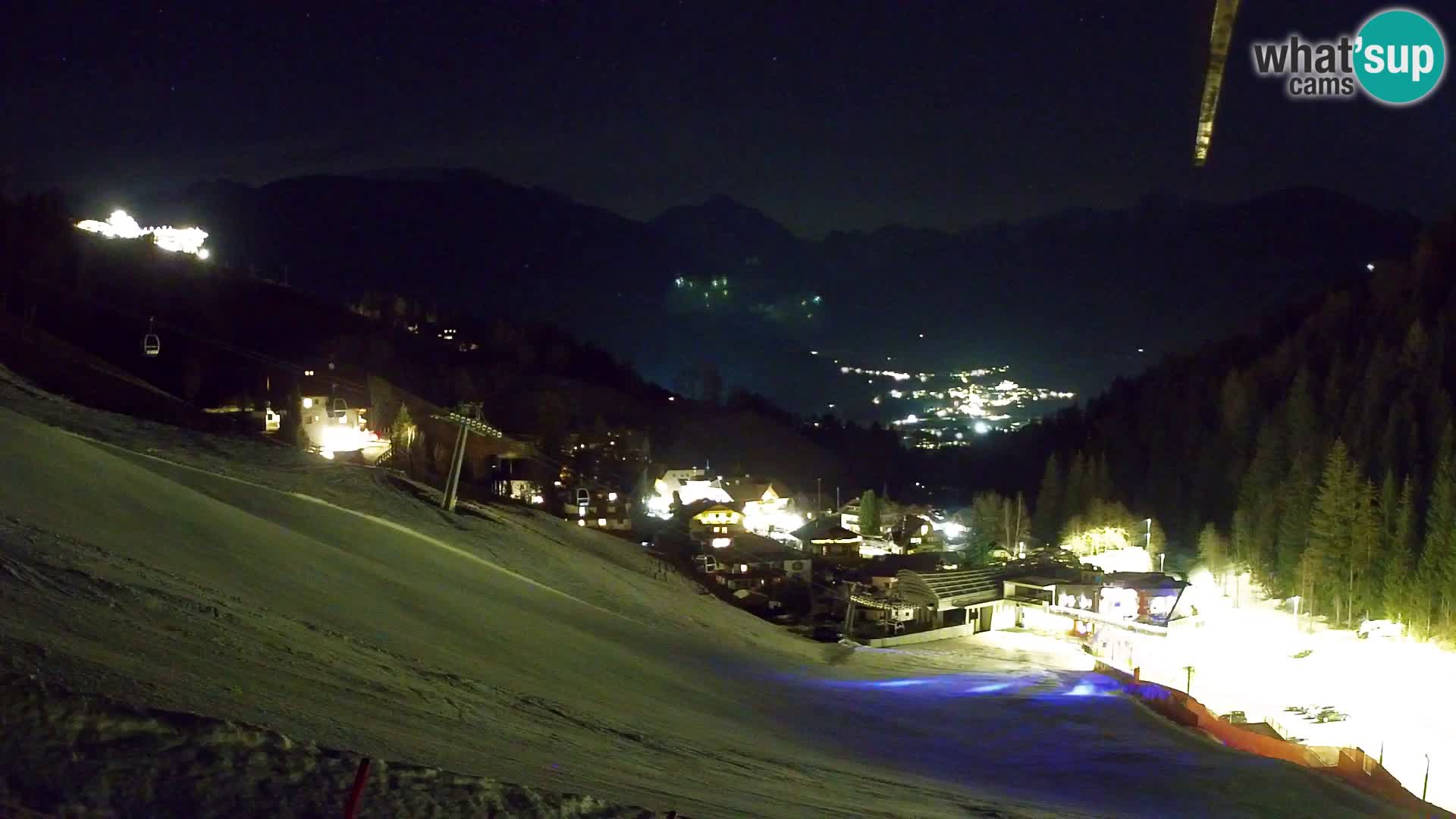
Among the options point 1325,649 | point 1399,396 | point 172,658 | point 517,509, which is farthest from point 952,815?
point 1399,396

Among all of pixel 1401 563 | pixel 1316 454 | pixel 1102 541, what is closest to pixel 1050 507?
Result: pixel 1102 541

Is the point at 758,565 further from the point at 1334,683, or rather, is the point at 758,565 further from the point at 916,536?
the point at 1334,683

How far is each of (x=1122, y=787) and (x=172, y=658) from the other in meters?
10.9

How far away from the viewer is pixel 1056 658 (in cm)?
3419

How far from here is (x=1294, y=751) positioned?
1948cm

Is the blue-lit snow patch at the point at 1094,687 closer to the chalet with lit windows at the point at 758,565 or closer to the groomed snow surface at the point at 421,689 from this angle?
the groomed snow surface at the point at 421,689

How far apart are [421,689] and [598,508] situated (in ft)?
153

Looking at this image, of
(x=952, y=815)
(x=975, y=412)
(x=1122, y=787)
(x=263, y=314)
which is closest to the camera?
(x=952, y=815)

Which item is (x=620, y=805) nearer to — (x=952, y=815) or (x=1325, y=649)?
(x=952, y=815)

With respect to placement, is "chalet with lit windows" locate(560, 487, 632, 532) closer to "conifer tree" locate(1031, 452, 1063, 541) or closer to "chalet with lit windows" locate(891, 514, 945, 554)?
"chalet with lit windows" locate(891, 514, 945, 554)

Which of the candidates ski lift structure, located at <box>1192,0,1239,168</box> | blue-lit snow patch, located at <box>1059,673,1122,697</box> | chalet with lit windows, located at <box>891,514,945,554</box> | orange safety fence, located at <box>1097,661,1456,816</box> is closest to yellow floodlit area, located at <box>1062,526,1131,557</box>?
chalet with lit windows, located at <box>891,514,945,554</box>

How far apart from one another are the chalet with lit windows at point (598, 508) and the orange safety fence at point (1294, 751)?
113 ft

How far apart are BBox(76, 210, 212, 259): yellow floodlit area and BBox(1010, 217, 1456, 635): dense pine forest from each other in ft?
248

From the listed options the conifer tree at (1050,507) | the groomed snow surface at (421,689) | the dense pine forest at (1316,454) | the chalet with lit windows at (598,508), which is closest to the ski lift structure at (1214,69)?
the groomed snow surface at (421,689)
